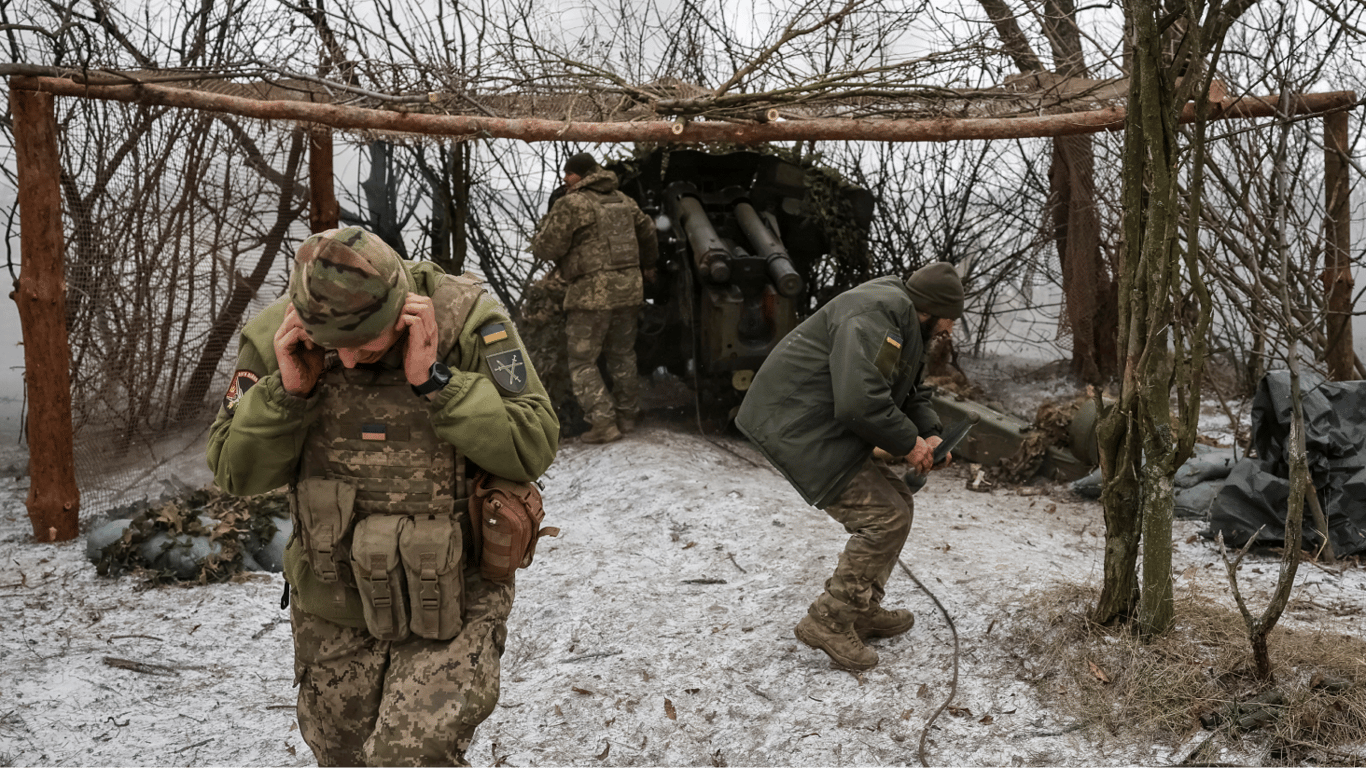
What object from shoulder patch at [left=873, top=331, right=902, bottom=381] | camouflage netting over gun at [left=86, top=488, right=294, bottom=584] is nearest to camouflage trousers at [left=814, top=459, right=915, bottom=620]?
shoulder patch at [left=873, top=331, right=902, bottom=381]

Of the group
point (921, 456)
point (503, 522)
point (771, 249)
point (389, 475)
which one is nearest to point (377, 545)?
point (389, 475)

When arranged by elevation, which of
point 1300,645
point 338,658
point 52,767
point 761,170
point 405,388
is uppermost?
point 761,170

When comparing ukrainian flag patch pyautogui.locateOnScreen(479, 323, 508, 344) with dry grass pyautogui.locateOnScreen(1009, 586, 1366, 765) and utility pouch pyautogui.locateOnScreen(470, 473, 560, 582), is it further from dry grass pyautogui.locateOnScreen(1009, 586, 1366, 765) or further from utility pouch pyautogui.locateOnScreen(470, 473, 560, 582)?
dry grass pyautogui.locateOnScreen(1009, 586, 1366, 765)

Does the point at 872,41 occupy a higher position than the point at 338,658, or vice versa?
the point at 872,41

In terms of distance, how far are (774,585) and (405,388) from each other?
8.60 feet

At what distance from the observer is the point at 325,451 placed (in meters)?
2.60

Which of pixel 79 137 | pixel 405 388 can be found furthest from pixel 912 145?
pixel 405 388

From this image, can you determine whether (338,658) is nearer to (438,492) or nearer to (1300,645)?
(438,492)

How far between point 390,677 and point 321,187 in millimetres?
4652

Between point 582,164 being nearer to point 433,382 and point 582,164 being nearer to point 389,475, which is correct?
point 389,475

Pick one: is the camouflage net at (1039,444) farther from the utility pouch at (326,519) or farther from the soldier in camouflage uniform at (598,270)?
the utility pouch at (326,519)

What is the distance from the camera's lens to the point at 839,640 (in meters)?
4.00

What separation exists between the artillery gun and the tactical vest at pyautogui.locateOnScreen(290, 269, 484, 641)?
4805 millimetres

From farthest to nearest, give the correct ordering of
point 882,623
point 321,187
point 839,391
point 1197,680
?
point 321,187 < point 882,623 < point 839,391 < point 1197,680
